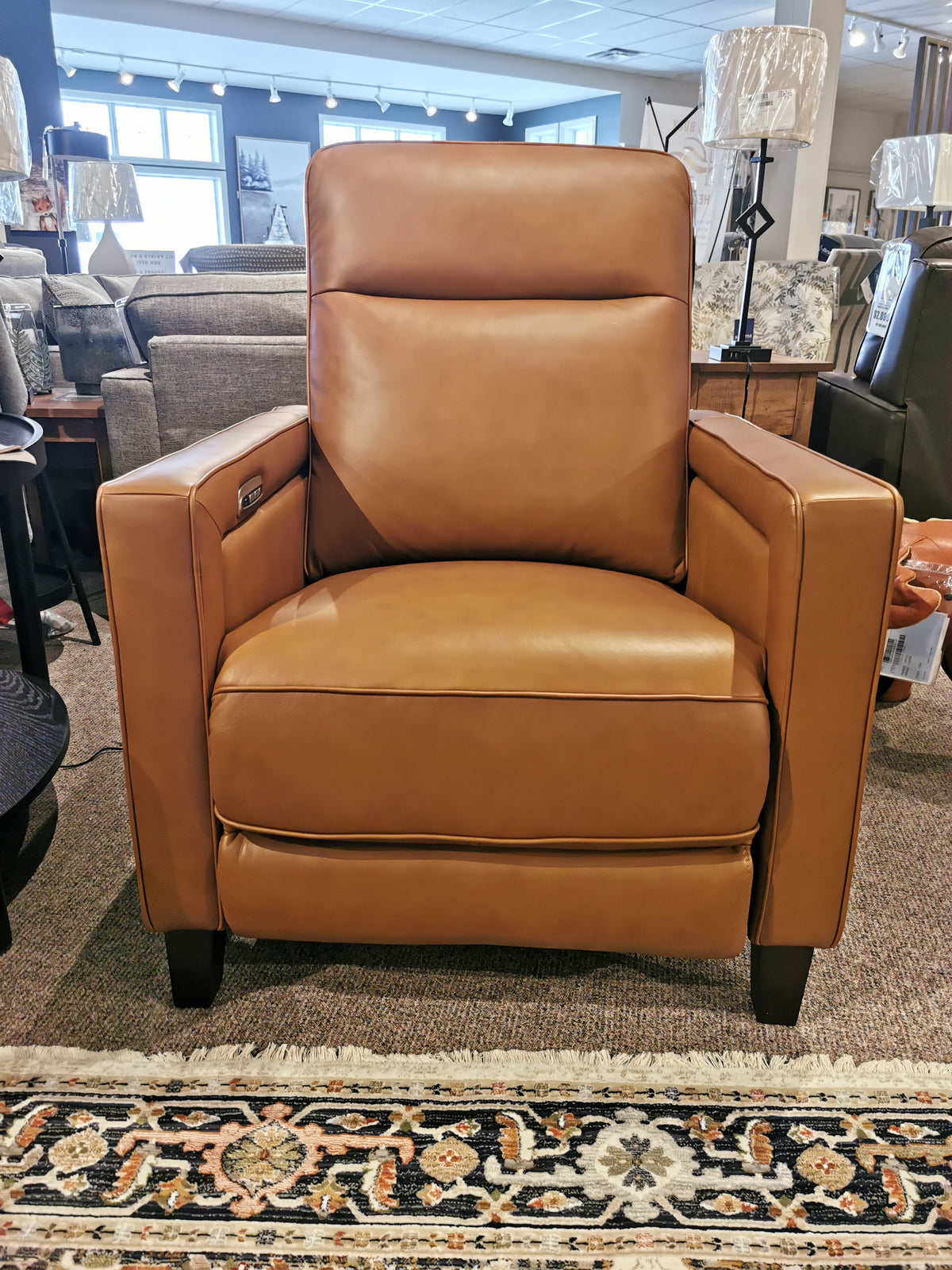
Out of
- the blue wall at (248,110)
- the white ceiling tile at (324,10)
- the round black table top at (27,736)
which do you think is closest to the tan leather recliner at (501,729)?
the round black table top at (27,736)

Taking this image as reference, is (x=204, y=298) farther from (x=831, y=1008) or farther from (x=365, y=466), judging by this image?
(x=831, y=1008)

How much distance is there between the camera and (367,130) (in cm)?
1031

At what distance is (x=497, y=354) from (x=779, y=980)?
0.92 meters

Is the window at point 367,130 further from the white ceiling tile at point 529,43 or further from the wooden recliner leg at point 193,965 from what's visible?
the wooden recliner leg at point 193,965

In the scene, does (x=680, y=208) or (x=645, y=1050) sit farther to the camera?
(x=680, y=208)

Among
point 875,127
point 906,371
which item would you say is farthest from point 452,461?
point 875,127

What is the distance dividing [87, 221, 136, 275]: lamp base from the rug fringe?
4487 mm

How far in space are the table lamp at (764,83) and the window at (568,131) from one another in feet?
25.6

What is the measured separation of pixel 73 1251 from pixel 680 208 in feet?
4.95

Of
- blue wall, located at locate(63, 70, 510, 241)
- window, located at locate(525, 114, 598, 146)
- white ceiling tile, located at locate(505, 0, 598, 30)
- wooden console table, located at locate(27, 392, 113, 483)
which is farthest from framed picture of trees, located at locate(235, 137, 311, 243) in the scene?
wooden console table, located at locate(27, 392, 113, 483)

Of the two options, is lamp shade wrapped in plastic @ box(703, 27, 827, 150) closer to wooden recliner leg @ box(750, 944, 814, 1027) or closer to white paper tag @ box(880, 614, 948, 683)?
white paper tag @ box(880, 614, 948, 683)

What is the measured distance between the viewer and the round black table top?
123cm

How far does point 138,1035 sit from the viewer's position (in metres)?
1.10

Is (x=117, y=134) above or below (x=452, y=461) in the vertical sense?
above
